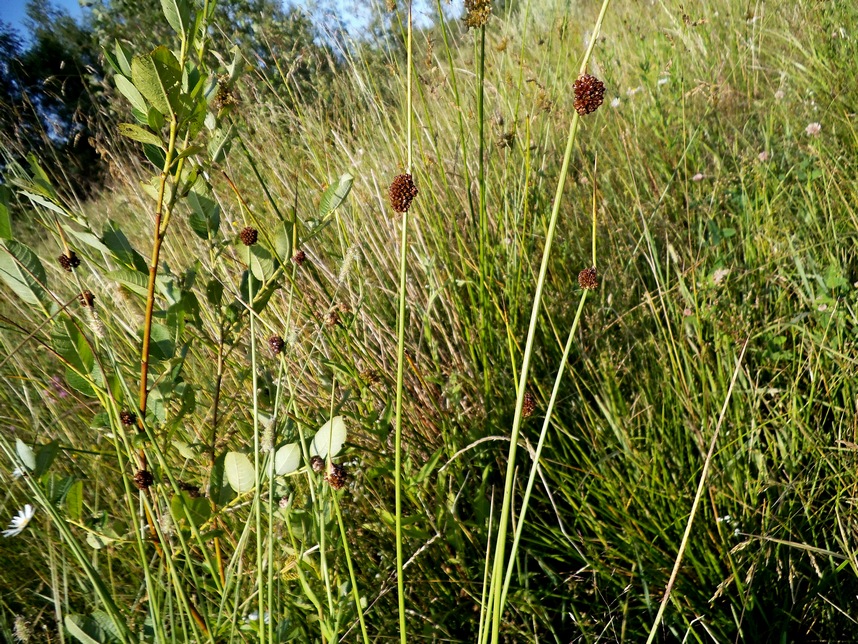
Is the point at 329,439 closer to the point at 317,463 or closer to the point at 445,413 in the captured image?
the point at 317,463

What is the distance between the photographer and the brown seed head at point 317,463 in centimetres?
80

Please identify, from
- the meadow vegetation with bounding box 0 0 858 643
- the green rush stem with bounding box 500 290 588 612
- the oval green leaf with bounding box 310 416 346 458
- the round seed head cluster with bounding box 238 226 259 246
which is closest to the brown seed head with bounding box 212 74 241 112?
the meadow vegetation with bounding box 0 0 858 643

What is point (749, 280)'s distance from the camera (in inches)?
57.2

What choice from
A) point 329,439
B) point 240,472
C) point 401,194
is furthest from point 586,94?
point 240,472

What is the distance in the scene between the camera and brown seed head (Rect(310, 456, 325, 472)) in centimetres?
80

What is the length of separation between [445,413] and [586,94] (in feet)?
3.18

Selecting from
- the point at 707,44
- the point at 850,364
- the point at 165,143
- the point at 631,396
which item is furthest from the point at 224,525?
the point at 707,44

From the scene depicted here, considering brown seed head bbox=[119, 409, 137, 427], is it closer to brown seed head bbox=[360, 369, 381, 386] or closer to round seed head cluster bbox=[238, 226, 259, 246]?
round seed head cluster bbox=[238, 226, 259, 246]

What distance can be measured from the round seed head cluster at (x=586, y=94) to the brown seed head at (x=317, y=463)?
55cm

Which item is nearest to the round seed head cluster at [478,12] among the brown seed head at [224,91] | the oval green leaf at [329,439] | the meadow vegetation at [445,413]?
the meadow vegetation at [445,413]

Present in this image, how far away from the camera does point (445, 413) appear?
140 centimetres

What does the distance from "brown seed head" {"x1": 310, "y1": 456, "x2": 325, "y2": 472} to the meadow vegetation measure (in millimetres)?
24

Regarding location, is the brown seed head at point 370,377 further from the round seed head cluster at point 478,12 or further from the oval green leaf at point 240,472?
the round seed head cluster at point 478,12

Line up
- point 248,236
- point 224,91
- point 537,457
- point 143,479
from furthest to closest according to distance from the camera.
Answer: point 224,91 < point 248,236 < point 143,479 < point 537,457
